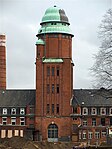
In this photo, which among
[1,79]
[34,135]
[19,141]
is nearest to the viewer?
[19,141]

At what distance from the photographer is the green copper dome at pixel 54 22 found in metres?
94.6

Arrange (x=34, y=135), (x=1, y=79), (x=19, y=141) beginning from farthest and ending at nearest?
(x=1, y=79) < (x=34, y=135) < (x=19, y=141)

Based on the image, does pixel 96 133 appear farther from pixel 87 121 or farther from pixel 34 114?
pixel 34 114

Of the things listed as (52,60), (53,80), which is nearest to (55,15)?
(52,60)

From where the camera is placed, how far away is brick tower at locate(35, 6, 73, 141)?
92188mm

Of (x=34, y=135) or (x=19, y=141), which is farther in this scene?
(x=34, y=135)

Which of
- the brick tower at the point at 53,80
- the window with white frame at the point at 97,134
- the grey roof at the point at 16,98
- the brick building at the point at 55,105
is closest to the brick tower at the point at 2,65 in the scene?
the grey roof at the point at 16,98

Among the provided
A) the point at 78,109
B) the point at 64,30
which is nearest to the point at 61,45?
the point at 64,30

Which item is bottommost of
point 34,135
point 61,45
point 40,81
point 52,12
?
point 34,135

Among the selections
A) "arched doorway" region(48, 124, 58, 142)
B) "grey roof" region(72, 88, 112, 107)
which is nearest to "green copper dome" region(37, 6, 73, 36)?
"grey roof" region(72, 88, 112, 107)

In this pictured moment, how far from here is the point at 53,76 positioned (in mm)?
93000

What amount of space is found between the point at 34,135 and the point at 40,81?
31.9 feet

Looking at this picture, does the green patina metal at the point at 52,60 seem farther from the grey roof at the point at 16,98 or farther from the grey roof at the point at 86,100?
the grey roof at the point at 16,98

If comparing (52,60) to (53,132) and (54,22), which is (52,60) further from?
(53,132)
